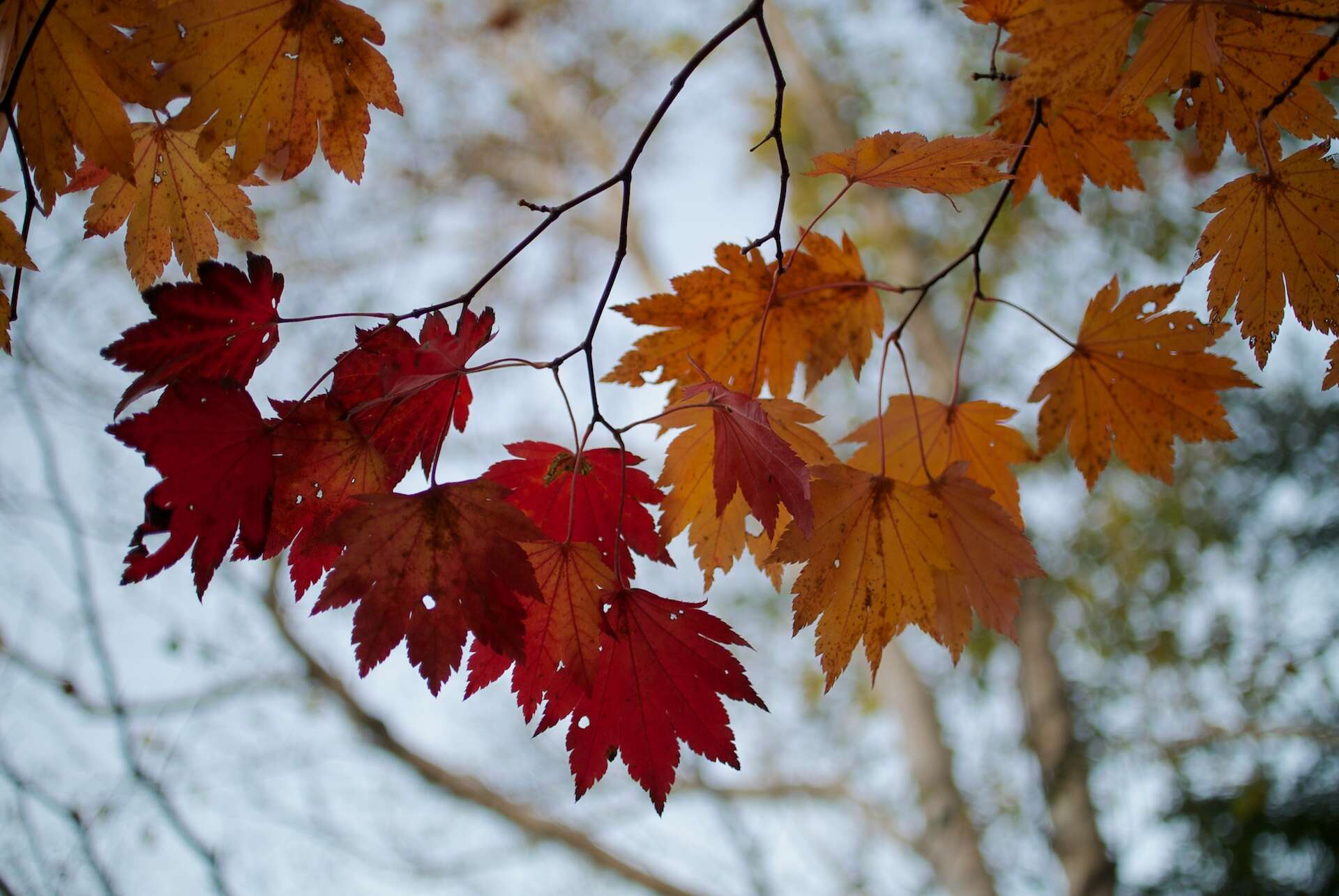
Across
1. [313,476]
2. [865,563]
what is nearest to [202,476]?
[313,476]

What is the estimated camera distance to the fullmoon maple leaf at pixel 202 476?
0.61 m

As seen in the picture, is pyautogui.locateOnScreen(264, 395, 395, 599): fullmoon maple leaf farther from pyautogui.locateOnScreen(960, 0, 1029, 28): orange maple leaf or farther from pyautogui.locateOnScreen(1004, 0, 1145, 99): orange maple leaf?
pyautogui.locateOnScreen(960, 0, 1029, 28): orange maple leaf

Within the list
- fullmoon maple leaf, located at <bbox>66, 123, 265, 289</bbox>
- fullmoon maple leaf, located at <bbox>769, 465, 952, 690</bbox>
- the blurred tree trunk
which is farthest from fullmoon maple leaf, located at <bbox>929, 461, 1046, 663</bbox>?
the blurred tree trunk

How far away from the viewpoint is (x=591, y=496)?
32.1 inches

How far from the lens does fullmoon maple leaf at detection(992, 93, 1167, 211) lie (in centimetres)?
90

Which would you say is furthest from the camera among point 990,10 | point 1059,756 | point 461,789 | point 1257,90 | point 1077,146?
point 461,789

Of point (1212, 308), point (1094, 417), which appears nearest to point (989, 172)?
point (1212, 308)

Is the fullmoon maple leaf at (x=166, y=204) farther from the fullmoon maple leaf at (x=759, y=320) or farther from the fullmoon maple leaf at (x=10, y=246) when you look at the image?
the fullmoon maple leaf at (x=759, y=320)

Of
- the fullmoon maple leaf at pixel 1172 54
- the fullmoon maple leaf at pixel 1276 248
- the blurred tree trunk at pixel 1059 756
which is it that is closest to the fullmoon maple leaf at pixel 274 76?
the fullmoon maple leaf at pixel 1172 54

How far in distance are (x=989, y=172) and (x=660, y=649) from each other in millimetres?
464

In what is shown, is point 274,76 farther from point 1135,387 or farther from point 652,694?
Result: point 1135,387

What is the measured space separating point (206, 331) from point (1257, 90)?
86cm

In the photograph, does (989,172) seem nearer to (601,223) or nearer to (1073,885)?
(1073,885)

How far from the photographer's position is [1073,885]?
3.78m
